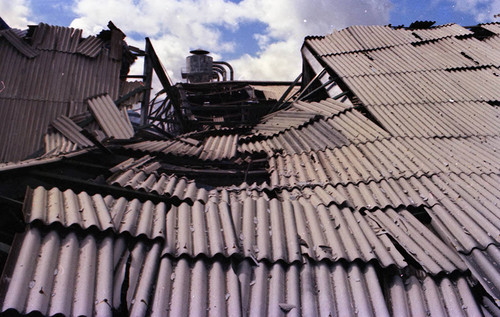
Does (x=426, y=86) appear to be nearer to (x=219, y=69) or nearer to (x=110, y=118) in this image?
(x=110, y=118)

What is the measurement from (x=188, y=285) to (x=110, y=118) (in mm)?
6088

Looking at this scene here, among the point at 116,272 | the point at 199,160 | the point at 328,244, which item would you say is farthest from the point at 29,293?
the point at 199,160

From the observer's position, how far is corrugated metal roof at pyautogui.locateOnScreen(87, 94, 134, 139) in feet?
24.7

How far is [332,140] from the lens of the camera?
6797mm

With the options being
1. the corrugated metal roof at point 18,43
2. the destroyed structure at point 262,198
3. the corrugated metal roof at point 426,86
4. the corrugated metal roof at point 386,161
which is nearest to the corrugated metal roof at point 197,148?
the destroyed structure at point 262,198

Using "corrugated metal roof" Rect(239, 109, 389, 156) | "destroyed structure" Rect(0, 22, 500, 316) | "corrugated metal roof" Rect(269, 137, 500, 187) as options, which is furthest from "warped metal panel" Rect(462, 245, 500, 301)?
"corrugated metal roof" Rect(239, 109, 389, 156)

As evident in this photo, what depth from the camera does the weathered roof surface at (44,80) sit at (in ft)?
29.1

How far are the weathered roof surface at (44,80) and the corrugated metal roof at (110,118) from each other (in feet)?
3.10

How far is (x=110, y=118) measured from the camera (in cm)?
806

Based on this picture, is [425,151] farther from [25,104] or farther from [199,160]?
[25,104]

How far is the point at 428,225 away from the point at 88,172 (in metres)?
4.79

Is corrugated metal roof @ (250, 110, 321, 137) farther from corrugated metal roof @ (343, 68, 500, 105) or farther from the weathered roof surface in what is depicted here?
the weathered roof surface

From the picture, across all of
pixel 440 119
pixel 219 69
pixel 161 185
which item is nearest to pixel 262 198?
pixel 161 185

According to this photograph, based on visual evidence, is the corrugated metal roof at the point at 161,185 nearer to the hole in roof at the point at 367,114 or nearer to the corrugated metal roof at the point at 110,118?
the corrugated metal roof at the point at 110,118
